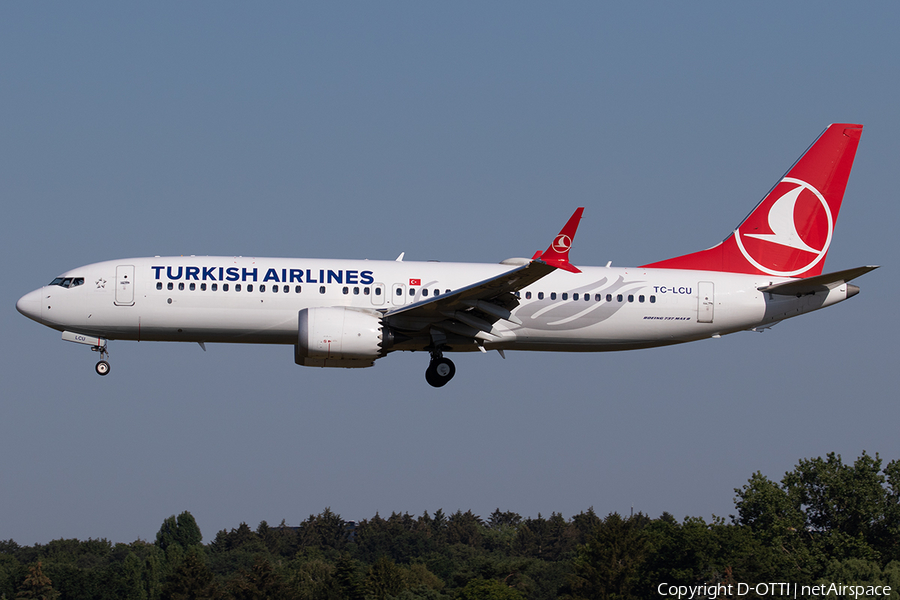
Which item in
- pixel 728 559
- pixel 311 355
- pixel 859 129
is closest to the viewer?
pixel 311 355

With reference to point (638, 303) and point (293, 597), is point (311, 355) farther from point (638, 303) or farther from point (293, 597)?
point (293, 597)

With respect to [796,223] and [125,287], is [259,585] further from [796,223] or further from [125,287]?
[796,223]

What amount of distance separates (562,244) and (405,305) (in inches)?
265

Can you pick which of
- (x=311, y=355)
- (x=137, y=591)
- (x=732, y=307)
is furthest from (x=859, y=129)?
(x=137, y=591)

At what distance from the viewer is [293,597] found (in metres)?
110

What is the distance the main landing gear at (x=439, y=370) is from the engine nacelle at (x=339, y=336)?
6.45 ft

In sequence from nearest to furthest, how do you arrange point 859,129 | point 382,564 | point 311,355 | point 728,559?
point 311,355 < point 859,129 < point 728,559 < point 382,564

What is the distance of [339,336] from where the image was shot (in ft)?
111

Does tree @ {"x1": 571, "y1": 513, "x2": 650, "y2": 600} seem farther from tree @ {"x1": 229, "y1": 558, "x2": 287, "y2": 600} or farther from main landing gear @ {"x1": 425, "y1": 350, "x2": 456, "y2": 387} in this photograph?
main landing gear @ {"x1": 425, "y1": 350, "x2": 456, "y2": 387}

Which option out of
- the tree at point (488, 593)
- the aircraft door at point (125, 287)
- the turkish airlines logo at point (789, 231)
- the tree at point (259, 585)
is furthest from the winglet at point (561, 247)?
the tree at point (259, 585)

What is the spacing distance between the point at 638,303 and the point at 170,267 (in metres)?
15.9

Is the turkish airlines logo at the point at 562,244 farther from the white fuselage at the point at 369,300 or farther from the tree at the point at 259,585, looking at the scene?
the tree at the point at 259,585

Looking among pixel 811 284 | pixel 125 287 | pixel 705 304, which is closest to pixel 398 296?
pixel 125 287

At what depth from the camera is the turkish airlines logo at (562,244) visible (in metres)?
31.2
